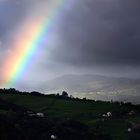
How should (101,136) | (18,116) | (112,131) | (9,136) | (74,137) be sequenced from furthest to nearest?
(112,131) → (18,116) → (101,136) → (74,137) → (9,136)

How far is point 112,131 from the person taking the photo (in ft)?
656

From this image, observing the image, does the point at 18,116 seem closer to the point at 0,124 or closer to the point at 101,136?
the point at 101,136

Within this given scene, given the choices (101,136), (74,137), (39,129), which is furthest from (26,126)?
(101,136)

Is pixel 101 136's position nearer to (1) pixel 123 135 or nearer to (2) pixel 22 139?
(1) pixel 123 135

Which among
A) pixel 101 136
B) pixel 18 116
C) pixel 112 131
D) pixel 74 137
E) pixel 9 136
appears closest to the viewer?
pixel 9 136

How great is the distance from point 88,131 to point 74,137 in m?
17.2

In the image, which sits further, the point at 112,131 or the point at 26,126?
the point at 112,131

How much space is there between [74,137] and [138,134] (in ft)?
126

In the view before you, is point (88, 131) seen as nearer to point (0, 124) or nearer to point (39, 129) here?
point (39, 129)

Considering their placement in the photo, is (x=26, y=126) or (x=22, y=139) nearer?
(x=22, y=139)

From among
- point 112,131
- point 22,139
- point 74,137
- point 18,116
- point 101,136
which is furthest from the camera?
point 112,131

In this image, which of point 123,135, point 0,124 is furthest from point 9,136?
point 123,135

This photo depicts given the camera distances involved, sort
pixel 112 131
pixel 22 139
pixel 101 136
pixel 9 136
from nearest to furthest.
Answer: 1. pixel 9 136
2. pixel 22 139
3. pixel 101 136
4. pixel 112 131

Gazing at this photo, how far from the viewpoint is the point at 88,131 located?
575ft
